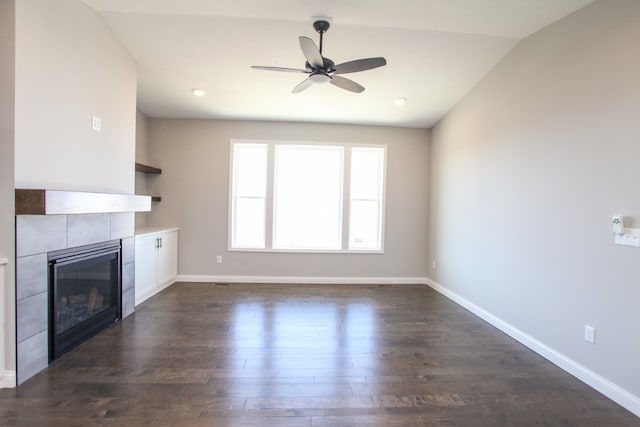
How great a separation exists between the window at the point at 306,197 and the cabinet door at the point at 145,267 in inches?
47.0

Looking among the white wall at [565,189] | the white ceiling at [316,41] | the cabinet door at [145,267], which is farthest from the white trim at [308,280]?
the white ceiling at [316,41]

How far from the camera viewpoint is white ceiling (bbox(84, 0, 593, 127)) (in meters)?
2.56

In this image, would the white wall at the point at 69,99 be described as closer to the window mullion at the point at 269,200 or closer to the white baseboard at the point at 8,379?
the white baseboard at the point at 8,379

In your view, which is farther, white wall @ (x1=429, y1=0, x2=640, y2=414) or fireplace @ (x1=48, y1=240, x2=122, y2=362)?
fireplace @ (x1=48, y1=240, x2=122, y2=362)

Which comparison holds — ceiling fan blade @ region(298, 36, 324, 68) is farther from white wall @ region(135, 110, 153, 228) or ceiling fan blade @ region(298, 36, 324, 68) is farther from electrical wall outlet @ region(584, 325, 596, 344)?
white wall @ region(135, 110, 153, 228)

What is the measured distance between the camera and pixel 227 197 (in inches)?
192

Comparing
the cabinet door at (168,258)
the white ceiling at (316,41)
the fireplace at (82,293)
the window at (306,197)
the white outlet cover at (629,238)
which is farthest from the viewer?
the window at (306,197)

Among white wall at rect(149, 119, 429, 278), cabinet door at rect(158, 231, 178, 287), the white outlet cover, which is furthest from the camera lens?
white wall at rect(149, 119, 429, 278)

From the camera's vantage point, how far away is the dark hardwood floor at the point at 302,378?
1826 millimetres

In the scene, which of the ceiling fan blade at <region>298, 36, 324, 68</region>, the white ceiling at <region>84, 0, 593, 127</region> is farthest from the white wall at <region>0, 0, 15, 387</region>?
the ceiling fan blade at <region>298, 36, 324, 68</region>

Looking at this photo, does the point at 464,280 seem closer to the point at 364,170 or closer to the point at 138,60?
the point at 364,170

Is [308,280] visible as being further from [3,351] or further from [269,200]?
[3,351]

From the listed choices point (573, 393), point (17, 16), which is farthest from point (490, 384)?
point (17, 16)

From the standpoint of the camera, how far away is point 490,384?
2191 millimetres
